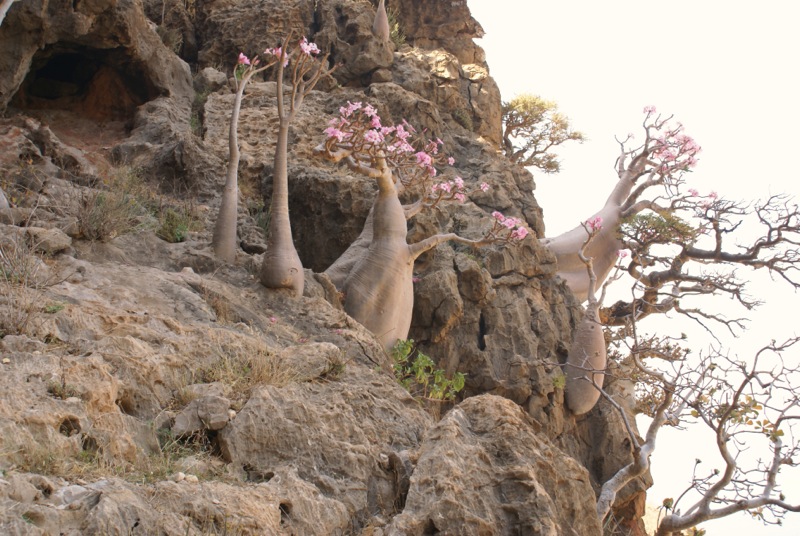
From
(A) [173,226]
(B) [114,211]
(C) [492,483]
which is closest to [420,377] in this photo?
(A) [173,226]

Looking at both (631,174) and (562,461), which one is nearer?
(562,461)

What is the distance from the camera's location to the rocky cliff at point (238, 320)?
3.46m

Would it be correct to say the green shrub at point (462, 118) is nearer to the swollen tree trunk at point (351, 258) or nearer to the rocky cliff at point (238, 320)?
the rocky cliff at point (238, 320)

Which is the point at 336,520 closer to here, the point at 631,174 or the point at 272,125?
the point at 272,125

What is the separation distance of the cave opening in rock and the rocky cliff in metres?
0.04

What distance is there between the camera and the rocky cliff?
3455 mm

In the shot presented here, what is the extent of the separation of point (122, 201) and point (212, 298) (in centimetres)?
181

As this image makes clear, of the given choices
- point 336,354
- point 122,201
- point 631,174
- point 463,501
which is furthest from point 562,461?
point 631,174

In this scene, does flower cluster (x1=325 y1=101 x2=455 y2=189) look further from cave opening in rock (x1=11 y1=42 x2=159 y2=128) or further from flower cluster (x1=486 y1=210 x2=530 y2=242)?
cave opening in rock (x1=11 y1=42 x2=159 y2=128)

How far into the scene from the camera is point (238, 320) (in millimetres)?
6195

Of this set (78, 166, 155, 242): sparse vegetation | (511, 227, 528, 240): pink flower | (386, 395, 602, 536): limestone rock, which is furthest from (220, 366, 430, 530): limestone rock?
(511, 227, 528, 240): pink flower

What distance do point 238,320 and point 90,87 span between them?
294 inches

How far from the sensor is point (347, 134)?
846 cm

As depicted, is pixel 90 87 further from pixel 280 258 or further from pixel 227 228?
pixel 280 258
